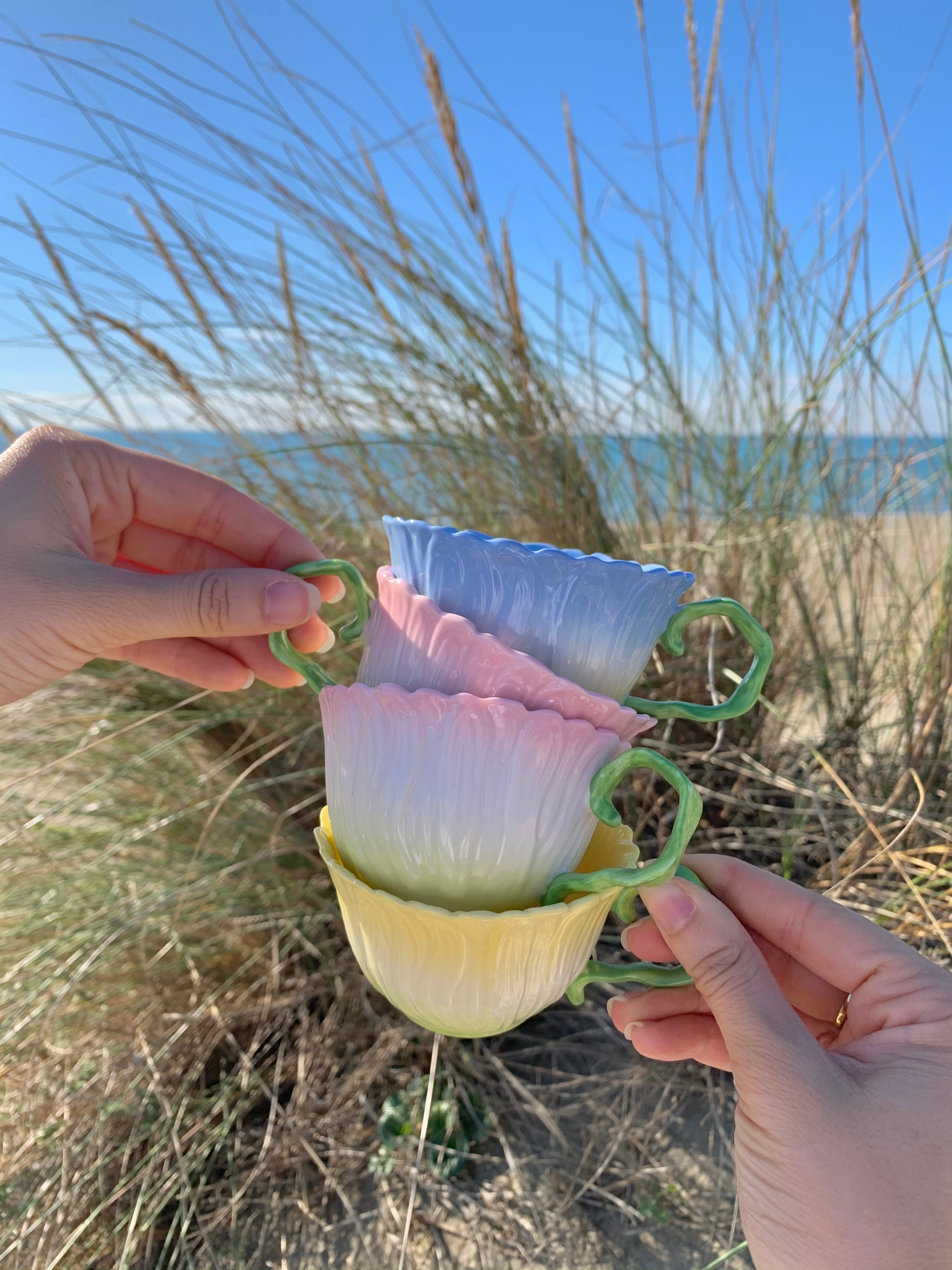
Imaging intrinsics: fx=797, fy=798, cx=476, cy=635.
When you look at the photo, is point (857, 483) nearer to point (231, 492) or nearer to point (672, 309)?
point (672, 309)

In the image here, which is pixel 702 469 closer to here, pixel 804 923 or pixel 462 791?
pixel 804 923

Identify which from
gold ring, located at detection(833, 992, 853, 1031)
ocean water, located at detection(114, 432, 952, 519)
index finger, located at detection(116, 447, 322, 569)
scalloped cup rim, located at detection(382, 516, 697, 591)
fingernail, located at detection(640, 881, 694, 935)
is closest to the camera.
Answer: scalloped cup rim, located at detection(382, 516, 697, 591)

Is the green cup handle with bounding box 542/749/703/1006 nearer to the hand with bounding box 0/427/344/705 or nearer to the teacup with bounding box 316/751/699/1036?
the teacup with bounding box 316/751/699/1036

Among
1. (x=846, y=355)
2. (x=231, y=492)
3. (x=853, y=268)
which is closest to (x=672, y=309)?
(x=853, y=268)

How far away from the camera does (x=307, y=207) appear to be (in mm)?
1386

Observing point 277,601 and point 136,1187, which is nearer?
point 277,601

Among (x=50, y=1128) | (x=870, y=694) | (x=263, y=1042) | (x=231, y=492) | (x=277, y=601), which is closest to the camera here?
(x=277, y=601)

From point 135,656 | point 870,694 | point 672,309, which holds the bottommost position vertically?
point 870,694

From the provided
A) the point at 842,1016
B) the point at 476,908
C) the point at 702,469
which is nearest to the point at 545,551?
the point at 476,908

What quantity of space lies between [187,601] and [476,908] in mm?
373

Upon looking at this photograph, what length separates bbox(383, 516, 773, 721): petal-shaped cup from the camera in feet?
1.63

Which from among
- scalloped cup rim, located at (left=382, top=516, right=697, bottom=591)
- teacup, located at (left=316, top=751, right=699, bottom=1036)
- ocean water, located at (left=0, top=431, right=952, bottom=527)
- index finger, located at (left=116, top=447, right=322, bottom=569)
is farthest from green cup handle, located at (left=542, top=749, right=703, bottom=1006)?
ocean water, located at (left=0, top=431, right=952, bottom=527)

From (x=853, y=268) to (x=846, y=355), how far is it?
32 centimetres

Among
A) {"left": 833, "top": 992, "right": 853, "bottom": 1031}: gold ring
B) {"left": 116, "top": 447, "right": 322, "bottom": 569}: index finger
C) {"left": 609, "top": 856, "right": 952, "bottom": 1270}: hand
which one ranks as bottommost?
{"left": 833, "top": 992, "right": 853, "bottom": 1031}: gold ring
